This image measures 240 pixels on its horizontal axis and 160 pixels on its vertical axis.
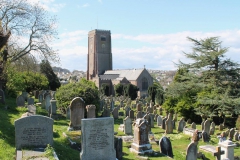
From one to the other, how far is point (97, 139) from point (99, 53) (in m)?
68.0

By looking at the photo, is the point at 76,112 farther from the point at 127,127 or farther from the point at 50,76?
the point at 50,76

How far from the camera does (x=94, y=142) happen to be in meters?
7.31

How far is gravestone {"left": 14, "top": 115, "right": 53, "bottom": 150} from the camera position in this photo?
7.13 m

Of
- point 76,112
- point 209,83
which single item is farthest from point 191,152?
point 209,83

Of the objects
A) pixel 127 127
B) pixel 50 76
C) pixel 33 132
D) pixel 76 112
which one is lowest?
pixel 127 127

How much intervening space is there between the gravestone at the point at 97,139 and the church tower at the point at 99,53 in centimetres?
6505

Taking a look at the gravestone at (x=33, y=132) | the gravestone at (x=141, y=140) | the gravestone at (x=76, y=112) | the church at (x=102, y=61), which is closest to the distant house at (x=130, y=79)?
the church at (x=102, y=61)

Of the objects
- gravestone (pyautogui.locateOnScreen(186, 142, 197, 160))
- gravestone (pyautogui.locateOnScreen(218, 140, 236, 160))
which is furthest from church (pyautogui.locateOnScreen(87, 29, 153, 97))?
gravestone (pyautogui.locateOnScreen(186, 142, 197, 160))

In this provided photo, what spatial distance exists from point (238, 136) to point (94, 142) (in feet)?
38.7

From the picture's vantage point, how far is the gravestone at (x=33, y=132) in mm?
7133

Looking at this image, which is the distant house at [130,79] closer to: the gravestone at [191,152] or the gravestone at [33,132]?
the gravestone at [191,152]

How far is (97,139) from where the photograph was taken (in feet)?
24.0

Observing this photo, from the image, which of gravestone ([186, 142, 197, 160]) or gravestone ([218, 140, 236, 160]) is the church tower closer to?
gravestone ([218, 140, 236, 160])

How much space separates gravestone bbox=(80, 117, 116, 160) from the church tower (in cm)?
6505
